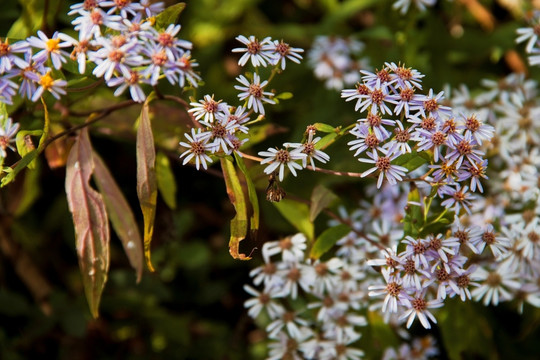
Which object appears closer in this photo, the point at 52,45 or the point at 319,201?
the point at 52,45

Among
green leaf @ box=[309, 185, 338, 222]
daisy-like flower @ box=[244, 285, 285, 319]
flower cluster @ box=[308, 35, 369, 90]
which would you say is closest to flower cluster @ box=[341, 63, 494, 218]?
green leaf @ box=[309, 185, 338, 222]

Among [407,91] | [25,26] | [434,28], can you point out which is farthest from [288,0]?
[407,91]

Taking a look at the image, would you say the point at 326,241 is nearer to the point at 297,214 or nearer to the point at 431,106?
the point at 297,214

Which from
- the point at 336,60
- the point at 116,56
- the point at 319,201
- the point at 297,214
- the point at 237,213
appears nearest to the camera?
the point at 116,56

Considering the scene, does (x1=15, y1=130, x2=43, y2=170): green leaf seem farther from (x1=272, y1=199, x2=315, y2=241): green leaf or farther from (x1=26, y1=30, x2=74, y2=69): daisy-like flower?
(x1=272, y1=199, x2=315, y2=241): green leaf

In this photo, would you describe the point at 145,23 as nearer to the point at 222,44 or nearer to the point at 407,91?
the point at 407,91

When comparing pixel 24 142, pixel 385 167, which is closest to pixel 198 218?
pixel 24 142
